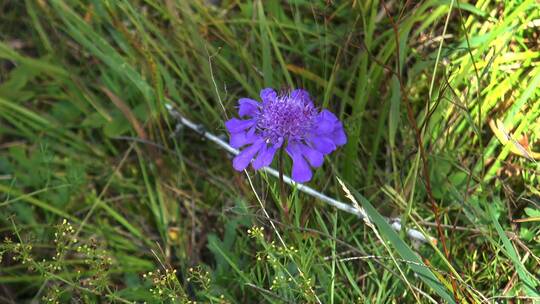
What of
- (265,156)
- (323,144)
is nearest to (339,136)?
(323,144)

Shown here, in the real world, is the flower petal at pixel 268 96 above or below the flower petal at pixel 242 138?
above

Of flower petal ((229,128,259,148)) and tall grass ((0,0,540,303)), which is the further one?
tall grass ((0,0,540,303))

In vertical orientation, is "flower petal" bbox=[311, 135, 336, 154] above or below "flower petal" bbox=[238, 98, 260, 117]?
below

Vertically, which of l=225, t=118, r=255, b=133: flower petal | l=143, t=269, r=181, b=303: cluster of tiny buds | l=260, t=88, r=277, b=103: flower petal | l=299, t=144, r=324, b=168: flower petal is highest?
l=260, t=88, r=277, b=103: flower petal

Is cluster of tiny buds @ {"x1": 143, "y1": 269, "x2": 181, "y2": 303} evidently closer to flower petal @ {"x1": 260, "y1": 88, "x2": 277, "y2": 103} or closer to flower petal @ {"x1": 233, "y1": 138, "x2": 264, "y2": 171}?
flower petal @ {"x1": 233, "y1": 138, "x2": 264, "y2": 171}

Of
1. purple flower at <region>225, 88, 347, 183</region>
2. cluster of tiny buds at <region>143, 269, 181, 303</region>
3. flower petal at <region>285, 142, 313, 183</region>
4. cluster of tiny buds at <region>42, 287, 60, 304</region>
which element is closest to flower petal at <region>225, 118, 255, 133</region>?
purple flower at <region>225, 88, 347, 183</region>

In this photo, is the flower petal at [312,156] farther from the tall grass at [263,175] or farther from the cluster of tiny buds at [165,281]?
the cluster of tiny buds at [165,281]

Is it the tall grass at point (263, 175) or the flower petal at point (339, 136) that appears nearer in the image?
the flower petal at point (339, 136)

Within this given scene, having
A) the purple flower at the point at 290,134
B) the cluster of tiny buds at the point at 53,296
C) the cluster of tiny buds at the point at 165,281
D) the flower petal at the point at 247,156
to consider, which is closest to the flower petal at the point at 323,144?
the purple flower at the point at 290,134

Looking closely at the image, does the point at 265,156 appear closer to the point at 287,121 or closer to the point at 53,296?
the point at 287,121
